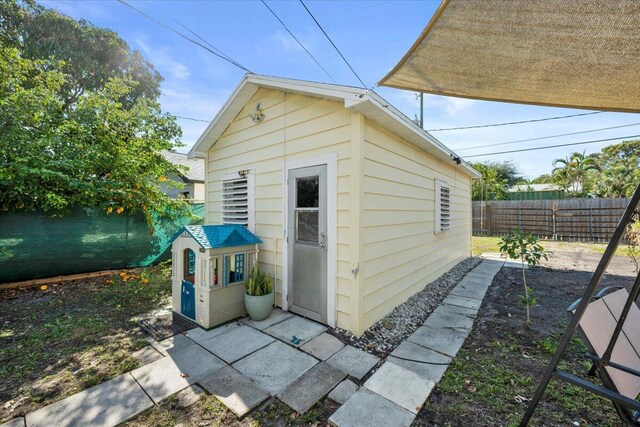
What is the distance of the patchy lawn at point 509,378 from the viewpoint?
199 cm

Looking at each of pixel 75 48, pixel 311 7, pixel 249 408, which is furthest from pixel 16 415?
pixel 75 48

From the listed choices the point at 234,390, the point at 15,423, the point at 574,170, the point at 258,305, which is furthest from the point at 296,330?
the point at 574,170

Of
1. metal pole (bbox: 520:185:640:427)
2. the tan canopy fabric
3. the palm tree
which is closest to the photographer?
the tan canopy fabric

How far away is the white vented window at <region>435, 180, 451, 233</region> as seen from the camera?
227 inches

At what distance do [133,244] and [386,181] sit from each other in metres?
6.24

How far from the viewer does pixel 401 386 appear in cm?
232

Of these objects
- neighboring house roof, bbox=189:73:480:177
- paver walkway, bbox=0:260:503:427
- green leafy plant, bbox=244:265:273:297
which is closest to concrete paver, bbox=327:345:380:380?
paver walkway, bbox=0:260:503:427

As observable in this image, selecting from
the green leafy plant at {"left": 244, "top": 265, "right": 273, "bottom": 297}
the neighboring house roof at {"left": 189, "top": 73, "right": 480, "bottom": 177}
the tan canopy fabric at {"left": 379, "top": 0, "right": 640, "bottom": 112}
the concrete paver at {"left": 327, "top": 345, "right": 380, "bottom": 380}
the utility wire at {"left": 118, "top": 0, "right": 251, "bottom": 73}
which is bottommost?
the concrete paver at {"left": 327, "top": 345, "right": 380, "bottom": 380}

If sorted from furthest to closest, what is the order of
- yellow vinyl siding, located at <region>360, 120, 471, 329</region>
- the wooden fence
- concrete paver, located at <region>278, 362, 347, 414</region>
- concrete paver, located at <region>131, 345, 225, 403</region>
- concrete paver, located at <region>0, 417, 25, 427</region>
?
the wooden fence < yellow vinyl siding, located at <region>360, 120, 471, 329</region> < concrete paver, located at <region>131, 345, 225, 403</region> < concrete paver, located at <region>278, 362, 347, 414</region> < concrete paver, located at <region>0, 417, 25, 427</region>

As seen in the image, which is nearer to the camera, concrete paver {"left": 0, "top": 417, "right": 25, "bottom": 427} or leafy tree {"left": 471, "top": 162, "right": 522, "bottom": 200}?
concrete paver {"left": 0, "top": 417, "right": 25, "bottom": 427}

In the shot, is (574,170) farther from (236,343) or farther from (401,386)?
(236,343)

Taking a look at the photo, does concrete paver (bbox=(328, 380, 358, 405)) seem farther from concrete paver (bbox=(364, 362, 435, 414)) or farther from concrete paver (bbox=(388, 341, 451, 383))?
concrete paver (bbox=(388, 341, 451, 383))

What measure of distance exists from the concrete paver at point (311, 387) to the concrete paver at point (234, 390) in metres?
0.21

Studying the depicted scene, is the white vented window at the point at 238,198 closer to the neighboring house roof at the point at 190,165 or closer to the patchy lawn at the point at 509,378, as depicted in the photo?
the patchy lawn at the point at 509,378
